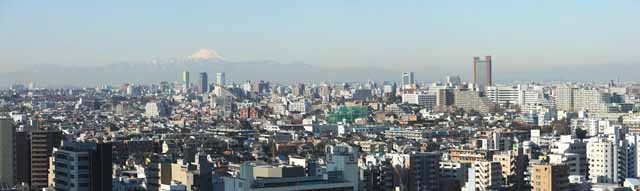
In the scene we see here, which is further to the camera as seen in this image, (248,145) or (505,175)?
(248,145)

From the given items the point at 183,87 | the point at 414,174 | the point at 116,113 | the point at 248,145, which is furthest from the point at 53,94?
the point at 414,174

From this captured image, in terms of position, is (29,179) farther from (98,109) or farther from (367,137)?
(98,109)

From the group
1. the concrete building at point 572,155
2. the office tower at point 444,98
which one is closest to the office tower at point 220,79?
the office tower at point 444,98

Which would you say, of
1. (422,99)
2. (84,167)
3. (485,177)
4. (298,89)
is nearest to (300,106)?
(422,99)

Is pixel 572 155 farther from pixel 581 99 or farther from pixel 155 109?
pixel 155 109

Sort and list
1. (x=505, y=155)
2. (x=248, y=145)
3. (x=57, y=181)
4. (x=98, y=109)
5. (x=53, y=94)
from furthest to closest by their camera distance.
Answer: (x=98, y=109) < (x=53, y=94) < (x=248, y=145) < (x=505, y=155) < (x=57, y=181)

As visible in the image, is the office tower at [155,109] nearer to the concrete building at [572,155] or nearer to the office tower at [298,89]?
the office tower at [298,89]

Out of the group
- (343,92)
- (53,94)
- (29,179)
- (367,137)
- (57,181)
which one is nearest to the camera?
(57,181)
